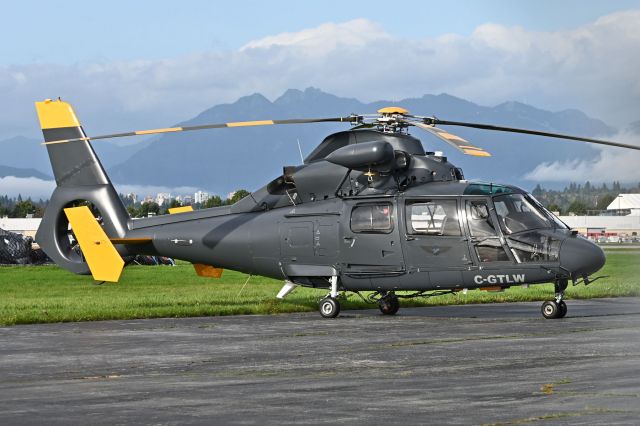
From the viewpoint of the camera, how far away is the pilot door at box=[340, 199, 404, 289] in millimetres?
20656

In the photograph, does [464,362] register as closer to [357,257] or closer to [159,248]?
[357,257]

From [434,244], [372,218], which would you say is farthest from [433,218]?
[372,218]

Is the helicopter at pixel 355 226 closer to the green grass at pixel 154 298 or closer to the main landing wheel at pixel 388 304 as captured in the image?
the main landing wheel at pixel 388 304

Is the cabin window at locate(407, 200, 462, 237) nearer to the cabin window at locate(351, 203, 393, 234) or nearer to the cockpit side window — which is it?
the cockpit side window

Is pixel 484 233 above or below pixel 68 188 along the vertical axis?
below

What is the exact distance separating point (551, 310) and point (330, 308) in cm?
467

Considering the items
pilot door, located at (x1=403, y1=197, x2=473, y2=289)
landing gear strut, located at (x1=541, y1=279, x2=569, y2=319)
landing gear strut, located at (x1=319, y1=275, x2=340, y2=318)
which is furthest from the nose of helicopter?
landing gear strut, located at (x1=319, y1=275, x2=340, y2=318)

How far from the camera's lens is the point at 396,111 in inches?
842

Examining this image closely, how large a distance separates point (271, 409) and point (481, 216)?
10.8 metres

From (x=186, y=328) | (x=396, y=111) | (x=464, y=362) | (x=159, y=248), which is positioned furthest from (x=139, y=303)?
(x=464, y=362)

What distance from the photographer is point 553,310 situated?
2003cm

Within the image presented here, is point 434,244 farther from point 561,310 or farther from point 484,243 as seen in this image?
point 561,310

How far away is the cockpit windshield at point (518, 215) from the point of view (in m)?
19.6

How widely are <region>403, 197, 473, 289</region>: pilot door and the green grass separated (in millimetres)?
4319
